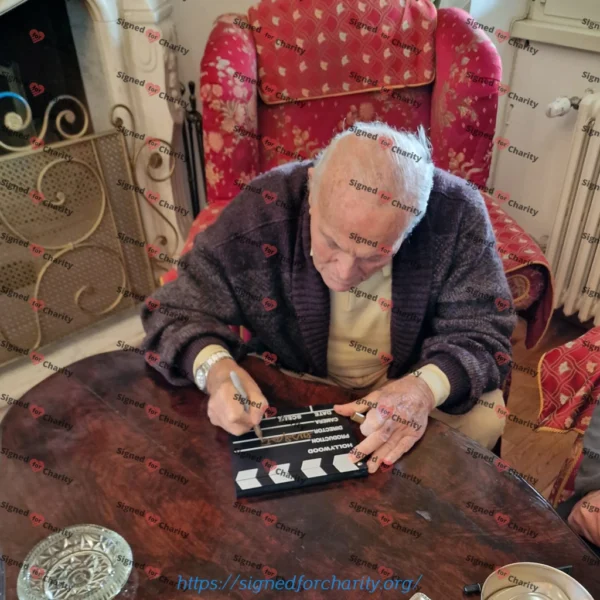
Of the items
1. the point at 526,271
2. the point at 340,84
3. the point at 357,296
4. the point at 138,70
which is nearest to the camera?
the point at 357,296

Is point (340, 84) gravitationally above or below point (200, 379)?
above

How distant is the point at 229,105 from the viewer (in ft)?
4.83

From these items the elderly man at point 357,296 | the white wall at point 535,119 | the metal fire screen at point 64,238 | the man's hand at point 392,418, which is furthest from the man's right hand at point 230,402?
the white wall at point 535,119

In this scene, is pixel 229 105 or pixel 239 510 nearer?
pixel 239 510

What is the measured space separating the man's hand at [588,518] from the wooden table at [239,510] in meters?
0.18

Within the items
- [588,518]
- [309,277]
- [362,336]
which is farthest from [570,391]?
[309,277]

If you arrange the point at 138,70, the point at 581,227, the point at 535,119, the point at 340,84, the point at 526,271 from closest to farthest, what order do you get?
the point at 526,271 → the point at 340,84 → the point at 138,70 → the point at 581,227 → the point at 535,119

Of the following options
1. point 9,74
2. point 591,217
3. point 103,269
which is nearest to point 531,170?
point 591,217

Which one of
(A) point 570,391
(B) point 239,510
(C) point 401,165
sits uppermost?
(C) point 401,165

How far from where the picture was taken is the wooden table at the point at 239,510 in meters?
0.69

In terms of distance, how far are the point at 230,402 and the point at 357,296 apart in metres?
0.35

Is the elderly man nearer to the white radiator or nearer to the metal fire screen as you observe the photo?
the metal fire screen

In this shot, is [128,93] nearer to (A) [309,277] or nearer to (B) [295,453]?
(A) [309,277]

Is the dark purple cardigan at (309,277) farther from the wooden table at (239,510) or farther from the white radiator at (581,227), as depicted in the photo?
the white radiator at (581,227)
